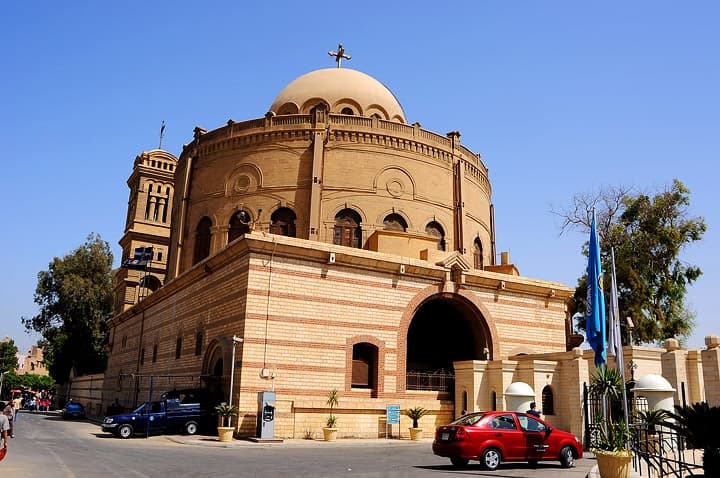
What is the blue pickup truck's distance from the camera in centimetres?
2127

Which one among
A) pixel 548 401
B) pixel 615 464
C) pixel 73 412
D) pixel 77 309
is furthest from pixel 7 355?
pixel 615 464

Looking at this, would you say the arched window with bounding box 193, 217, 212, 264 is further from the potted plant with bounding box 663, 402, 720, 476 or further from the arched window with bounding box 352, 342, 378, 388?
the potted plant with bounding box 663, 402, 720, 476

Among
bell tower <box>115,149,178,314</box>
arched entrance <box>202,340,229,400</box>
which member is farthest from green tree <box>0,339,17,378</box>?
arched entrance <box>202,340,229,400</box>

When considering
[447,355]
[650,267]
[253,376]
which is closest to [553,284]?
[447,355]

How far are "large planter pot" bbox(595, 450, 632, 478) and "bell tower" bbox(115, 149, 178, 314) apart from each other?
4816cm

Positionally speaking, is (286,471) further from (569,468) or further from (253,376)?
(253,376)

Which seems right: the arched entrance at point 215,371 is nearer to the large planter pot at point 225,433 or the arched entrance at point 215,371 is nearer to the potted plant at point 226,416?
the potted plant at point 226,416

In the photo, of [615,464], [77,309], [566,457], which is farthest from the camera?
[77,309]

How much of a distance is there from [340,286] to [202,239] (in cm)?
1352

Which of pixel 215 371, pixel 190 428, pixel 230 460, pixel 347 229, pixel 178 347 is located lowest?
pixel 230 460

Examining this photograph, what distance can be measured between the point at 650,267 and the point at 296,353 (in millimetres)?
23565

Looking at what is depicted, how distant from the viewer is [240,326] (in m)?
21.6

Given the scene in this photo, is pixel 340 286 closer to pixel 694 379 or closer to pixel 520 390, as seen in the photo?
pixel 520 390

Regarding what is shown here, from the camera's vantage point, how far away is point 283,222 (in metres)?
31.9
